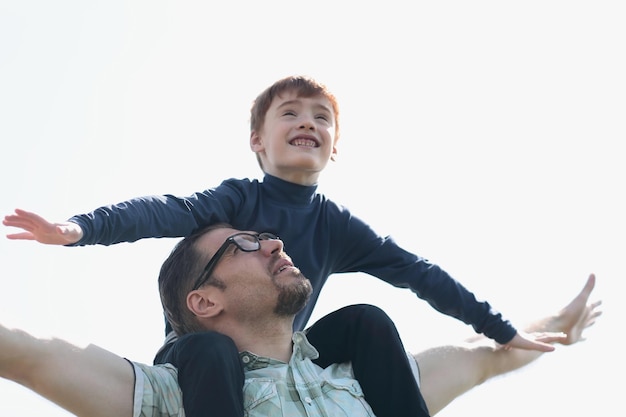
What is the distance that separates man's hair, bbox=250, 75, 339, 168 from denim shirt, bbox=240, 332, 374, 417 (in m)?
1.80

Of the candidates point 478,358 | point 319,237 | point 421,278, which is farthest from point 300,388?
point 478,358

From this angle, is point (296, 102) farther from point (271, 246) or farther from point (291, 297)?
point (291, 297)

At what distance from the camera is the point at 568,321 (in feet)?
23.2

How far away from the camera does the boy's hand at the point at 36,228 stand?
467cm

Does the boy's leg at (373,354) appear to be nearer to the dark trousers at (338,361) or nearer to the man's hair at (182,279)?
the dark trousers at (338,361)

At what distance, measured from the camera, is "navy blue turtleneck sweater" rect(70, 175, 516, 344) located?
19.5ft

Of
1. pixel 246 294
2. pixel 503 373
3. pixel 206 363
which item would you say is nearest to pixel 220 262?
pixel 246 294

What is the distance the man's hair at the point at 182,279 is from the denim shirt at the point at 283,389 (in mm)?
593

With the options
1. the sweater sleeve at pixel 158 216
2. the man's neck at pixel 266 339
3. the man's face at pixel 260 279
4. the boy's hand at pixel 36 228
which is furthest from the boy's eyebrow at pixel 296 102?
the boy's hand at pixel 36 228

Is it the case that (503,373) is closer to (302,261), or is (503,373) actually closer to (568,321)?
(568,321)

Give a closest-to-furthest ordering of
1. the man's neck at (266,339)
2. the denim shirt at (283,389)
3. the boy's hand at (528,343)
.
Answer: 1. the denim shirt at (283,389)
2. the man's neck at (266,339)
3. the boy's hand at (528,343)

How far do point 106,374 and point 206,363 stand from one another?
484 millimetres

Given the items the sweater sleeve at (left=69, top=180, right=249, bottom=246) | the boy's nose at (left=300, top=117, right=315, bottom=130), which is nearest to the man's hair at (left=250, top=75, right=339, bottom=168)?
the boy's nose at (left=300, top=117, right=315, bottom=130)

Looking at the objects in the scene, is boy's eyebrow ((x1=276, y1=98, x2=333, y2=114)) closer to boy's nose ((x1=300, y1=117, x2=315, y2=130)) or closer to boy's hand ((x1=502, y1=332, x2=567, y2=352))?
boy's nose ((x1=300, y1=117, x2=315, y2=130))
